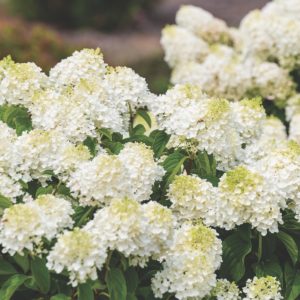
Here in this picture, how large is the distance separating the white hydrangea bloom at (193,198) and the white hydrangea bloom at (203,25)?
339cm

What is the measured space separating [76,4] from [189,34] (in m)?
6.83

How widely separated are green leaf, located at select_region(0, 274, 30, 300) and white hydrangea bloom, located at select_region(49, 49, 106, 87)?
105cm

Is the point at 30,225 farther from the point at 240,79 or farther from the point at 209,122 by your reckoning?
the point at 240,79

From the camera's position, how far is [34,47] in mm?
8344

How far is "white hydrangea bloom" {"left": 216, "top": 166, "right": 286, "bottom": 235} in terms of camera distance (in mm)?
2965

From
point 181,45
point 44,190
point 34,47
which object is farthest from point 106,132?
point 34,47

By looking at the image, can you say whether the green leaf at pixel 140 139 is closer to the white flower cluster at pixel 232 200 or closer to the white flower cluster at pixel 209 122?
the white flower cluster at pixel 209 122

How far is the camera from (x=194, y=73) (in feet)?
19.0

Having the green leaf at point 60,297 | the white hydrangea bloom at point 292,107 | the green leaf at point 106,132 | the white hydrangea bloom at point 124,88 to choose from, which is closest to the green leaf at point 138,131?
the white hydrangea bloom at point 124,88

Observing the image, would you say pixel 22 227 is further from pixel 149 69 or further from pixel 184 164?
pixel 149 69

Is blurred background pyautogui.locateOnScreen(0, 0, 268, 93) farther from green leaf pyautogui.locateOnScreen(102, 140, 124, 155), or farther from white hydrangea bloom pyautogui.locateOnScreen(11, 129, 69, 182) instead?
white hydrangea bloom pyautogui.locateOnScreen(11, 129, 69, 182)

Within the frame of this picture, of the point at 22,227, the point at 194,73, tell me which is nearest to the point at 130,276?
the point at 22,227

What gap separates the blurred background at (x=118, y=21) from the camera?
10.8 m

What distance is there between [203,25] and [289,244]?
11.3 ft
